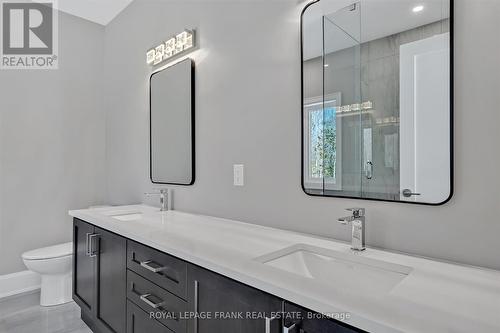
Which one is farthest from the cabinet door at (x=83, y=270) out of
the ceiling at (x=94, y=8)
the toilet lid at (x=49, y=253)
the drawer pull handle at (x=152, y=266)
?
the ceiling at (x=94, y=8)

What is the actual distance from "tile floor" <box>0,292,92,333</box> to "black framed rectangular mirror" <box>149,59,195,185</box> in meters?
1.16

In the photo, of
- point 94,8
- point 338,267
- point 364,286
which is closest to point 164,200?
point 338,267

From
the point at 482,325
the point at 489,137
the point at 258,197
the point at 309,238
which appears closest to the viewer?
the point at 482,325

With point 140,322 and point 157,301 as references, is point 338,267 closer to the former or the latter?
point 157,301

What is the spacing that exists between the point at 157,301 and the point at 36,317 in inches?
61.9

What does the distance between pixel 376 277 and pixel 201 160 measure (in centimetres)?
133

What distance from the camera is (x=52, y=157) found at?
9.53ft

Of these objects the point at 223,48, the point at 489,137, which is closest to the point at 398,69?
the point at 489,137

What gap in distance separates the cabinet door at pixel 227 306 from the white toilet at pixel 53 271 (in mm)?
1773

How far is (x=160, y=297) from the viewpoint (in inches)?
52.4

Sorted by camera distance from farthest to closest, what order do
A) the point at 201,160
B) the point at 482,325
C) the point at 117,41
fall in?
1. the point at 117,41
2. the point at 201,160
3. the point at 482,325

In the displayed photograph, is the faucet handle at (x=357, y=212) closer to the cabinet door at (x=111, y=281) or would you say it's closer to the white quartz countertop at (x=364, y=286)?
the white quartz countertop at (x=364, y=286)

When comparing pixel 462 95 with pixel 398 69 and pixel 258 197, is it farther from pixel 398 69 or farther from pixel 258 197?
pixel 258 197

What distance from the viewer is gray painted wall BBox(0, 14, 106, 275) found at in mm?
2682
